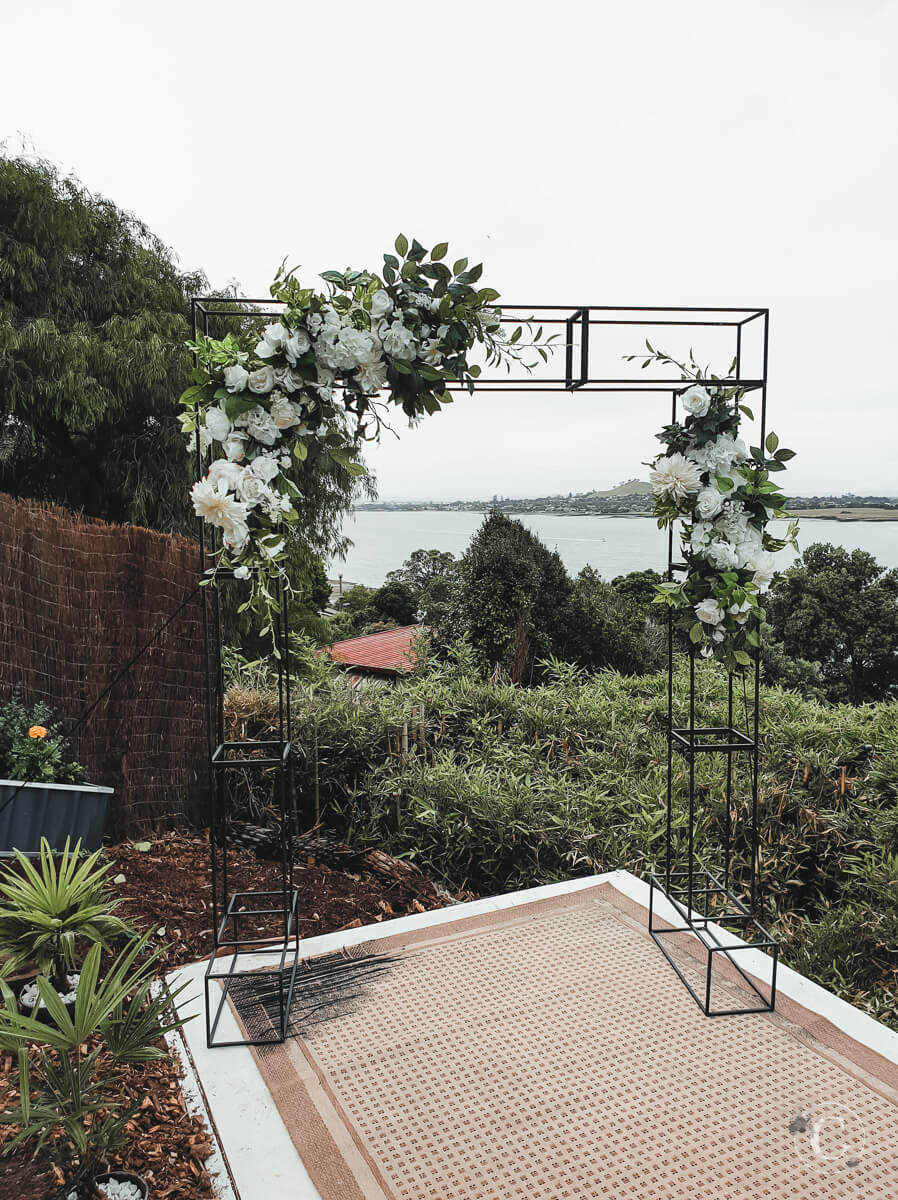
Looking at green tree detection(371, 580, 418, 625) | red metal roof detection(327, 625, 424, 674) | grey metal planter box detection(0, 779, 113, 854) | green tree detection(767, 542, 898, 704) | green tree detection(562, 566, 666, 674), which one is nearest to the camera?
grey metal planter box detection(0, 779, 113, 854)

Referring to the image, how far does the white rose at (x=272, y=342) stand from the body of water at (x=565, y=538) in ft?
14.8

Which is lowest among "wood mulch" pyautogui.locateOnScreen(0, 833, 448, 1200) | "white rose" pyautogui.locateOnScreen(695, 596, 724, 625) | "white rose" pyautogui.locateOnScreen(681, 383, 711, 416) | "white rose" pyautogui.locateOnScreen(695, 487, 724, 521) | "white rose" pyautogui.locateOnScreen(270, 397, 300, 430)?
"wood mulch" pyautogui.locateOnScreen(0, 833, 448, 1200)

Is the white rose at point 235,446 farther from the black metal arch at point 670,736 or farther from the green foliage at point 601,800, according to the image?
the green foliage at point 601,800

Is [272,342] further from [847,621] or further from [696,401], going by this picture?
[847,621]

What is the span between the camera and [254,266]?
11844 mm

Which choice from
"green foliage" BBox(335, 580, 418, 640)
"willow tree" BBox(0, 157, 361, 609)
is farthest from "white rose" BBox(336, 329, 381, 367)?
"green foliage" BBox(335, 580, 418, 640)

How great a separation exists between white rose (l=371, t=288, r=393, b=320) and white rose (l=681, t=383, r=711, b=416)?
2.62 ft

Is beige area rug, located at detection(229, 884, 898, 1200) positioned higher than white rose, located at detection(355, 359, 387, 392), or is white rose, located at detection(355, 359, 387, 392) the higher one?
white rose, located at detection(355, 359, 387, 392)

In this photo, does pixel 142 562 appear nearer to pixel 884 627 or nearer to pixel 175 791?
pixel 175 791

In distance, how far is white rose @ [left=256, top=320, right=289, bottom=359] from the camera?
5.99ft

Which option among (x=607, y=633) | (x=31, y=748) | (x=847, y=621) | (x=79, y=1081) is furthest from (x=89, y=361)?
(x=847, y=621)

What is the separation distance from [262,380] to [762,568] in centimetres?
135

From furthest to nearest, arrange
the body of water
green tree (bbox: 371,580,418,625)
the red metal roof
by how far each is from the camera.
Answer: green tree (bbox: 371,580,418,625) < the red metal roof < the body of water

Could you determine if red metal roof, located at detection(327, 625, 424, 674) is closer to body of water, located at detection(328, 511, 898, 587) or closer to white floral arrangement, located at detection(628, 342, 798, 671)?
body of water, located at detection(328, 511, 898, 587)
